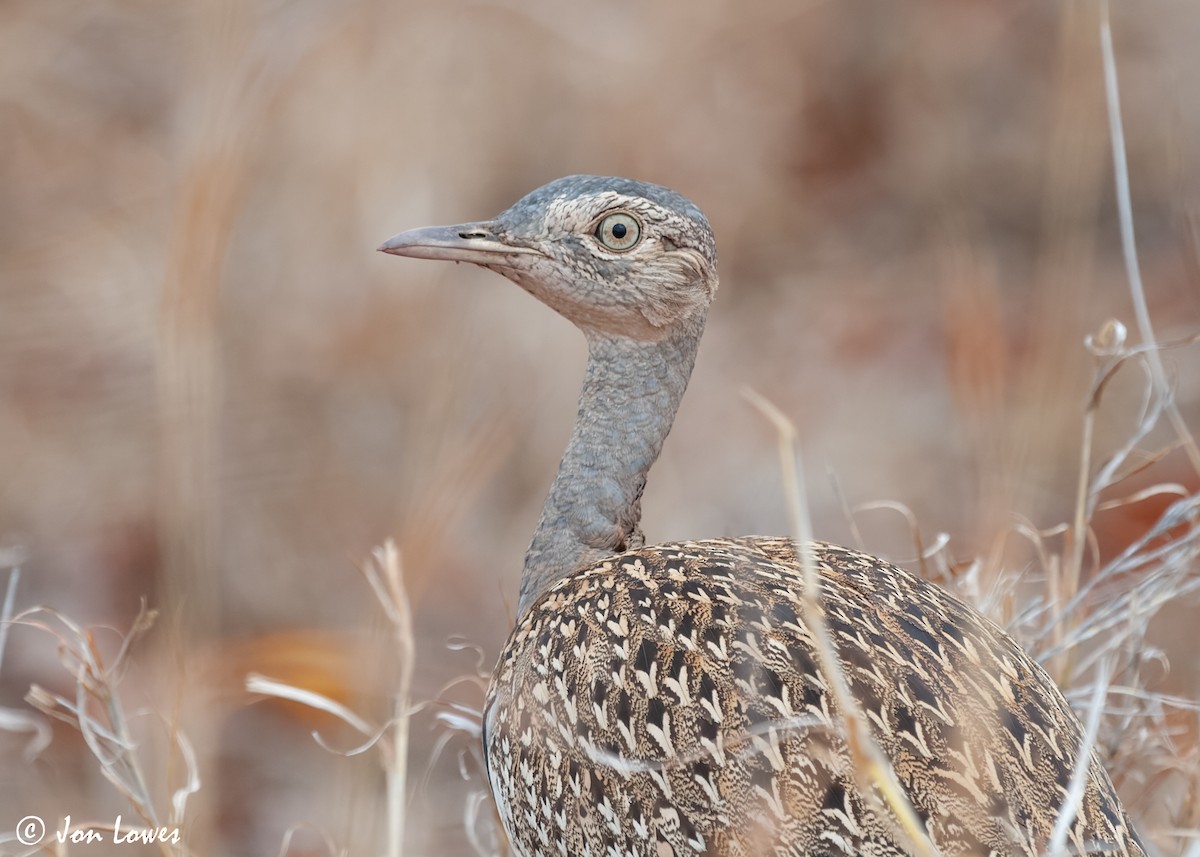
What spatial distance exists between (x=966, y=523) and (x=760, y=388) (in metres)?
1.37

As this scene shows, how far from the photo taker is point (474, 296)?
537 centimetres

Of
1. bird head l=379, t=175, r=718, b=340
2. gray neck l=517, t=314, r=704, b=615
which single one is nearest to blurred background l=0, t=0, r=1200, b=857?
gray neck l=517, t=314, r=704, b=615

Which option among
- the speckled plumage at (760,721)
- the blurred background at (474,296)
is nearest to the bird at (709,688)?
the speckled plumage at (760,721)

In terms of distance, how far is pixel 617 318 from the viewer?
3115 millimetres

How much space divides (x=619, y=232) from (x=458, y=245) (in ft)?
1.21

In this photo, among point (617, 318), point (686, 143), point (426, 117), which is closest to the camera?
point (617, 318)

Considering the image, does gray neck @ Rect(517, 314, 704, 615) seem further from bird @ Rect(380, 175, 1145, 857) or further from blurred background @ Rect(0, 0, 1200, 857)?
blurred background @ Rect(0, 0, 1200, 857)

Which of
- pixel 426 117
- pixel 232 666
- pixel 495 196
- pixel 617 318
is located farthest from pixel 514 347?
pixel 617 318

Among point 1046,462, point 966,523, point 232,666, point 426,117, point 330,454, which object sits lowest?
point 232,666

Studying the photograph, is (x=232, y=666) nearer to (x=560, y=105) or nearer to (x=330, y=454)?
(x=330, y=454)

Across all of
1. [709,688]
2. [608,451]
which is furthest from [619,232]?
[709,688]

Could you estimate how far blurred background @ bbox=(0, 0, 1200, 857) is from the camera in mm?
5832

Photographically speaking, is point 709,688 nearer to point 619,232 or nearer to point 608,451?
point 608,451

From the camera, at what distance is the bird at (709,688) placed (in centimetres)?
219
